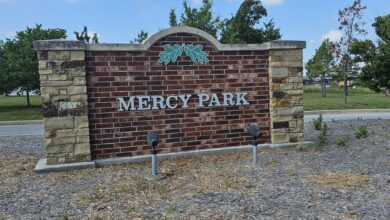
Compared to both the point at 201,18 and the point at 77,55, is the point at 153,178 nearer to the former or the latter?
the point at 77,55

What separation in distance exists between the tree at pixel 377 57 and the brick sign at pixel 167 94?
5.58 meters

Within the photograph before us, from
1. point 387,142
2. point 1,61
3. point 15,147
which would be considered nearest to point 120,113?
point 15,147

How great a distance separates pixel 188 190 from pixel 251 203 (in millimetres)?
961

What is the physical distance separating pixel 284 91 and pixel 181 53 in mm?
2254

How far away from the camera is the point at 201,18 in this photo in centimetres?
2089

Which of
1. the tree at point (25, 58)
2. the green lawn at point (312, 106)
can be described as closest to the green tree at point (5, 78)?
the tree at point (25, 58)

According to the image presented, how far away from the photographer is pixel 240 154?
7.81m

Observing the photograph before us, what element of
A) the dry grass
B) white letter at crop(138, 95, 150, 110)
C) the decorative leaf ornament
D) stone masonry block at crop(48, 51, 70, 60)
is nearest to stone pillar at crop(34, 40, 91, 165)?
stone masonry block at crop(48, 51, 70, 60)

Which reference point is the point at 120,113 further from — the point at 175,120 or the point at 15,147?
the point at 15,147

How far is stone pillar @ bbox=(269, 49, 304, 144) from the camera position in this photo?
815 centimetres

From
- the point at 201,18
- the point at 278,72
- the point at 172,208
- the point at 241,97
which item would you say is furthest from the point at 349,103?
the point at 172,208

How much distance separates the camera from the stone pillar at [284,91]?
8.15 m

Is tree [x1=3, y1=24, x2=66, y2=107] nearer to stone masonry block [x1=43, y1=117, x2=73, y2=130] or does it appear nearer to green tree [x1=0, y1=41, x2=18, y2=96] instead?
green tree [x1=0, y1=41, x2=18, y2=96]

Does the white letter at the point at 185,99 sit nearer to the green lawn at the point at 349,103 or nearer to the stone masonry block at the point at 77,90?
the stone masonry block at the point at 77,90
